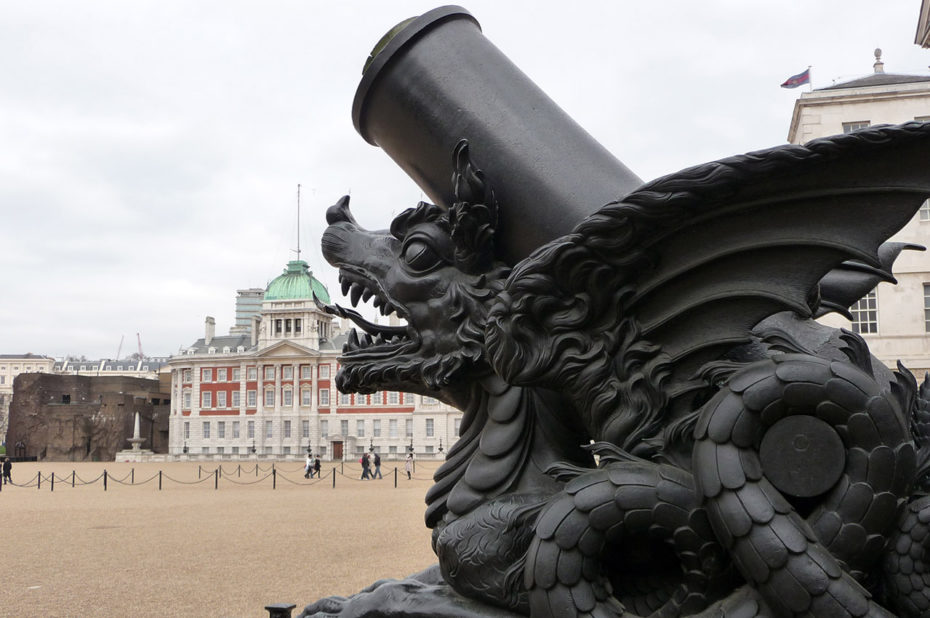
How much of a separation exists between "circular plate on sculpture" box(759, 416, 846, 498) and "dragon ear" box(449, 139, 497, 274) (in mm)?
987

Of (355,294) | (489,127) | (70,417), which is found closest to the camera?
(489,127)

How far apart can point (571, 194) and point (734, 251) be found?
1.83 feet

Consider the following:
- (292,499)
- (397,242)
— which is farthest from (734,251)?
(292,499)

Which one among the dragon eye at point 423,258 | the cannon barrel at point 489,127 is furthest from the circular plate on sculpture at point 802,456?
the dragon eye at point 423,258

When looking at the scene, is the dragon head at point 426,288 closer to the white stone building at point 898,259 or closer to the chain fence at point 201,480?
the white stone building at point 898,259

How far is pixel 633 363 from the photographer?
1940mm

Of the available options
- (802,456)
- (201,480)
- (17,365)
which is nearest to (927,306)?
(802,456)

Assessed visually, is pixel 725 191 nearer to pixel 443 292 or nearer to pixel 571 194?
pixel 571 194

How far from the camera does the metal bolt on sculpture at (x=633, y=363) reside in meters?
1.62

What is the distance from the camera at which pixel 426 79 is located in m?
2.44

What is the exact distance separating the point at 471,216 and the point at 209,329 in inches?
2805

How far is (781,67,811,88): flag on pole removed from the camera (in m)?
22.3

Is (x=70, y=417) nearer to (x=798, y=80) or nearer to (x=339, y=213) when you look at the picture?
(x=798, y=80)

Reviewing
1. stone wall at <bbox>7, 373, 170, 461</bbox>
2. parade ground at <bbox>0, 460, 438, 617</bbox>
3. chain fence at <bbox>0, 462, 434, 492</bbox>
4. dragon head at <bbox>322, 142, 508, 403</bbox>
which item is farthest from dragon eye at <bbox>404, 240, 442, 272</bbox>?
stone wall at <bbox>7, 373, 170, 461</bbox>
